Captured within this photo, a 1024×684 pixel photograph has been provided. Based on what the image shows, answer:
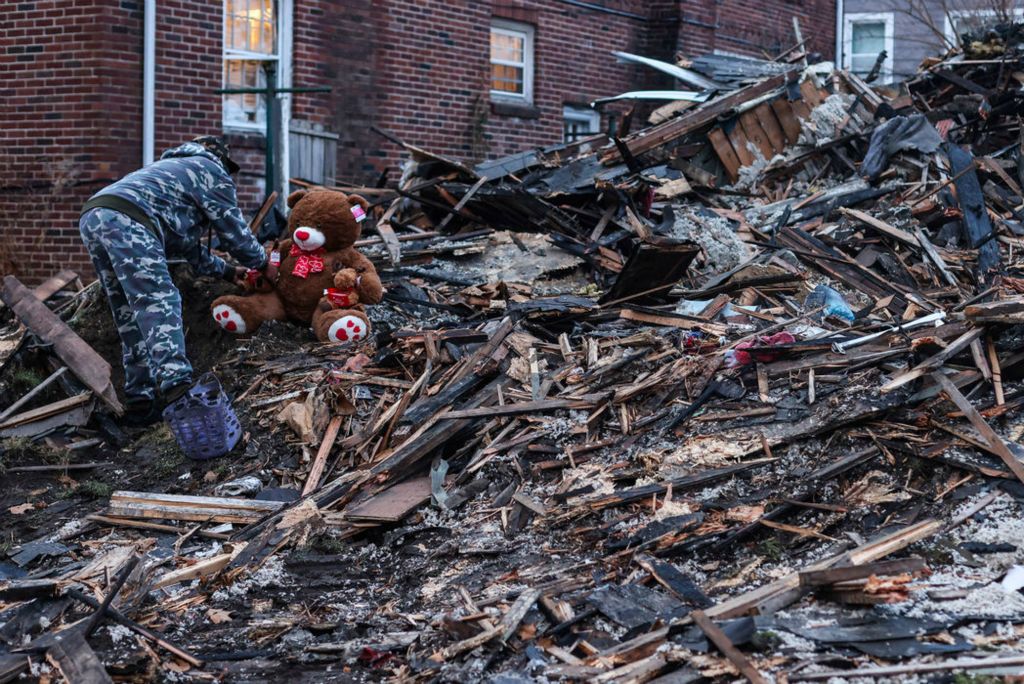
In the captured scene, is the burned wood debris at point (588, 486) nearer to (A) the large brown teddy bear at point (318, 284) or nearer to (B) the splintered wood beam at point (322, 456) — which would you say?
(B) the splintered wood beam at point (322, 456)

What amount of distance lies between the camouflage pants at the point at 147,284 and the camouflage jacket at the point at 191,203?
189 millimetres

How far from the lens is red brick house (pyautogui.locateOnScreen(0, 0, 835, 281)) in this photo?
11367mm

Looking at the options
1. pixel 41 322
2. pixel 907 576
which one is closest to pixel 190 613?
pixel 907 576

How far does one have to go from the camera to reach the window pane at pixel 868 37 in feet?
74.8

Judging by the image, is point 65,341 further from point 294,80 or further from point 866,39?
point 866,39

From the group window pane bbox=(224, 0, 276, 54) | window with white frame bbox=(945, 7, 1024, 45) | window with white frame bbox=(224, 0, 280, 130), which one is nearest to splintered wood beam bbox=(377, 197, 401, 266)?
window with white frame bbox=(224, 0, 280, 130)

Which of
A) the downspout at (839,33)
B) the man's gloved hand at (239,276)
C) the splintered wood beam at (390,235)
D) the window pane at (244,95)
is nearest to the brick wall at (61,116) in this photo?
the window pane at (244,95)

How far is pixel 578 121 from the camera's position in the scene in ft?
56.3

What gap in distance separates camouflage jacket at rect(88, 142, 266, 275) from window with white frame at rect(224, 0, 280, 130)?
554cm

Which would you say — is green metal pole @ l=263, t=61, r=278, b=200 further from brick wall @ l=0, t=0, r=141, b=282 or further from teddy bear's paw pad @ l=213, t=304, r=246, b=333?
teddy bear's paw pad @ l=213, t=304, r=246, b=333

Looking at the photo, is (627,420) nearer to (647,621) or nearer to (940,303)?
(647,621)

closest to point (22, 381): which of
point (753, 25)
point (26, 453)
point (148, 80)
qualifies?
point (26, 453)

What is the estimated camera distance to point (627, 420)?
18.2 feet

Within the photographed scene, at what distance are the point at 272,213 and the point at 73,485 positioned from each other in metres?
3.69
